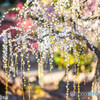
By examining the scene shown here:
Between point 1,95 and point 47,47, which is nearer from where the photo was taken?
point 47,47

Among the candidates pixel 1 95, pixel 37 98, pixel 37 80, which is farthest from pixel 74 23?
pixel 37 80

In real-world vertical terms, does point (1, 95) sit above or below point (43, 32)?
below

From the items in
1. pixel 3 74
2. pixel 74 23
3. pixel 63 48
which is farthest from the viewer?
pixel 3 74

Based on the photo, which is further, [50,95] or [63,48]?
[50,95]

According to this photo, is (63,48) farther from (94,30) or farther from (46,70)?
(46,70)

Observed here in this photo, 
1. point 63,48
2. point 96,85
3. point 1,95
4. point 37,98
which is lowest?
point 37,98

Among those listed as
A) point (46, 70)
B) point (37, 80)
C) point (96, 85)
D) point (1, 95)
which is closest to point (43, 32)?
point (96, 85)

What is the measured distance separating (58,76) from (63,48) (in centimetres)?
209

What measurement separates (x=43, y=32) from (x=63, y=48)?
22cm

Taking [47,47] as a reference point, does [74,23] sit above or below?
above

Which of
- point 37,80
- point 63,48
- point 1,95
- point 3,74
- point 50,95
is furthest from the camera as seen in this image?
point 37,80

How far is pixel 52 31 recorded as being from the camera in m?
1.21

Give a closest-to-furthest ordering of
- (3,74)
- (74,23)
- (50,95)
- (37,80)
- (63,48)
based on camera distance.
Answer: (74,23) < (63,48) < (3,74) < (50,95) < (37,80)

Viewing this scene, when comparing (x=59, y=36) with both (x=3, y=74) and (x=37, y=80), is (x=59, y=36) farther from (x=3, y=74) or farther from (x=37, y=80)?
(x=37, y=80)
